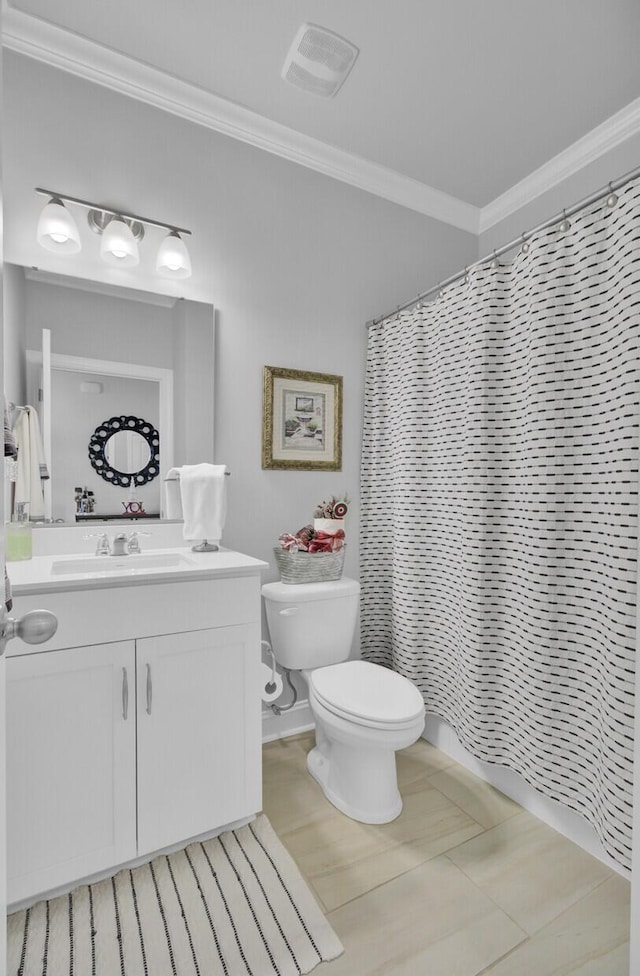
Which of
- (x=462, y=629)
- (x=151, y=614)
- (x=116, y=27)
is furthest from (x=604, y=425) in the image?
(x=116, y=27)

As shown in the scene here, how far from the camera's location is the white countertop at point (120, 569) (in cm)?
136

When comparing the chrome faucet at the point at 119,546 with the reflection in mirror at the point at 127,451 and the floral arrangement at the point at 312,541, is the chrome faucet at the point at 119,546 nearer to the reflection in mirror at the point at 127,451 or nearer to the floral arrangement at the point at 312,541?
the reflection in mirror at the point at 127,451

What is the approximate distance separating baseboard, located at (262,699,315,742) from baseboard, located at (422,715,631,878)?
54 centimetres

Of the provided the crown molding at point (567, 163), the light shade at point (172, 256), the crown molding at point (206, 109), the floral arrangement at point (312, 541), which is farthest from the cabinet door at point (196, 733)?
the crown molding at point (567, 163)

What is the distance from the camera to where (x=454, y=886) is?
4.81ft

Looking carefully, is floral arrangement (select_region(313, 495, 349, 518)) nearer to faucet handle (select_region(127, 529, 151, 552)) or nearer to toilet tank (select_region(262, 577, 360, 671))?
toilet tank (select_region(262, 577, 360, 671))

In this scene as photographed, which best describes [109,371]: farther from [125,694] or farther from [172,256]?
[125,694]

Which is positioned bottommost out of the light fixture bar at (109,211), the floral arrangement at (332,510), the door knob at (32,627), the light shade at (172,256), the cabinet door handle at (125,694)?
the cabinet door handle at (125,694)

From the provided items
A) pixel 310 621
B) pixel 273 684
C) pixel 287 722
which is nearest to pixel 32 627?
pixel 310 621

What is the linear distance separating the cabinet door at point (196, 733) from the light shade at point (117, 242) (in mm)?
1368

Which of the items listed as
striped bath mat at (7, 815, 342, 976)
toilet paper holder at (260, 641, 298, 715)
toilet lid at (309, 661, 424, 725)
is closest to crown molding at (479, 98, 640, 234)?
toilet lid at (309, 661, 424, 725)

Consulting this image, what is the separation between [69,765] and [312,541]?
3.69 ft

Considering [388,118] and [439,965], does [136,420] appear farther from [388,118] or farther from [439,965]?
[439,965]

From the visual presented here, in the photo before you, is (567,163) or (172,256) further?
(567,163)
